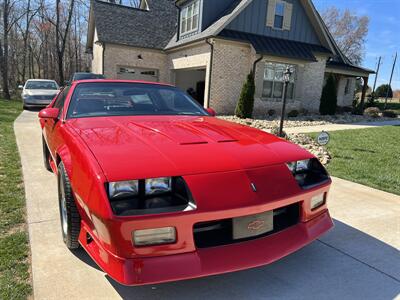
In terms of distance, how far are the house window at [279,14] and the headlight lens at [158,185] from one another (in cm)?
1571

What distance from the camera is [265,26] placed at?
1584cm

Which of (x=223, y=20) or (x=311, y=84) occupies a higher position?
(x=223, y=20)

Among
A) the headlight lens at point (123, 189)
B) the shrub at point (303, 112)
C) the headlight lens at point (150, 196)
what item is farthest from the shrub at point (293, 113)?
the headlight lens at point (123, 189)

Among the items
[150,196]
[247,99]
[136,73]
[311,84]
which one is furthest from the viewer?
[136,73]

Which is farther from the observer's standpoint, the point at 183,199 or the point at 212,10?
→ the point at 212,10

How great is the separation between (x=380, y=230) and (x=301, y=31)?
1518 cm

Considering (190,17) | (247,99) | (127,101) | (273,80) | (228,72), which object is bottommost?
(247,99)

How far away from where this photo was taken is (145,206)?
211cm

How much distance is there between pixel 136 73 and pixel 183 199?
18614 millimetres

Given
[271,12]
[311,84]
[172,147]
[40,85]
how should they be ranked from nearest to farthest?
[172,147], [271,12], [40,85], [311,84]

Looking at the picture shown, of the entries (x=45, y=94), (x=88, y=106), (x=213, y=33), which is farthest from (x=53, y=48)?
(x=88, y=106)

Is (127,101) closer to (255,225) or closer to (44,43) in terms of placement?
(255,225)

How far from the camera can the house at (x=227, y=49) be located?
49.4ft

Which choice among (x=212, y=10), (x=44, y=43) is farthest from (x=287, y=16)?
(x=44, y=43)
